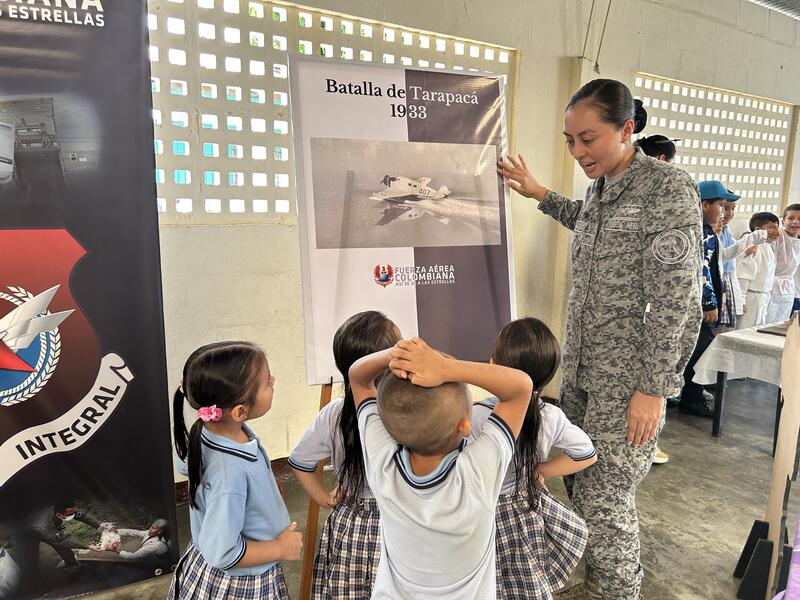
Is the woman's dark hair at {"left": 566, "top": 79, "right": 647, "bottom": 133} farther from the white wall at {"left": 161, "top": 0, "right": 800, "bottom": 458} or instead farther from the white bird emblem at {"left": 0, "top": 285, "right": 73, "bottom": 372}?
the white bird emblem at {"left": 0, "top": 285, "right": 73, "bottom": 372}

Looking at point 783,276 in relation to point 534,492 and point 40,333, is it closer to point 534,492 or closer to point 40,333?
point 534,492

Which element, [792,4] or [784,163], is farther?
[784,163]

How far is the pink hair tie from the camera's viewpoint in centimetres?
120

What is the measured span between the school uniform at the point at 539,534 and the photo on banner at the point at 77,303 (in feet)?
3.87

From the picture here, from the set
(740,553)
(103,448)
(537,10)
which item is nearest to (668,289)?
(740,553)

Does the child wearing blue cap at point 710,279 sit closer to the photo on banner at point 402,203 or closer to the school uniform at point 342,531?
the photo on banner at point 402,203

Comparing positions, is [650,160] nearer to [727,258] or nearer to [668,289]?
[668,289]

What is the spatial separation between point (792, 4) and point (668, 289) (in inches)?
172

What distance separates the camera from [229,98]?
8.12 ft

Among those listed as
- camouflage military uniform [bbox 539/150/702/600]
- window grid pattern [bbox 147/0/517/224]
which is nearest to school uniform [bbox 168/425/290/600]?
camouflage military uniform [bbox 539/150/702/600]

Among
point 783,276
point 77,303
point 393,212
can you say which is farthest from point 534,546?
point 783,276

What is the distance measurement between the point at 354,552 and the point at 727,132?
15.2ft

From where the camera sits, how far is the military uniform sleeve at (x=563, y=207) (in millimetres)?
2041

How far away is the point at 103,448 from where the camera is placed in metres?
1.86
